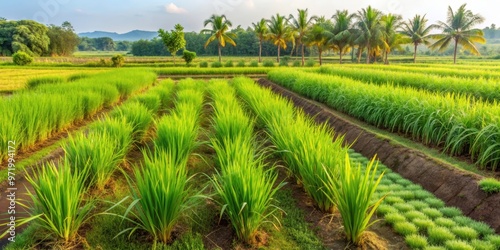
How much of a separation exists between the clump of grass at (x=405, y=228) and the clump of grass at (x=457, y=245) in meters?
0.29

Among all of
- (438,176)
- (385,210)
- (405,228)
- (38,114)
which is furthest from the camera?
(38,114)

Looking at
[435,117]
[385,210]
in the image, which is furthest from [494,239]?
[435,117]

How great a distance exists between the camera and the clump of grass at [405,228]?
2.95m

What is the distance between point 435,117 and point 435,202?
2.11 m

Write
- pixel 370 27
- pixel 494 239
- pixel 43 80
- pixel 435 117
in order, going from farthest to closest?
pixel 370 27 < pixel 43 80 < pixel 435 117 < pixel 494 239

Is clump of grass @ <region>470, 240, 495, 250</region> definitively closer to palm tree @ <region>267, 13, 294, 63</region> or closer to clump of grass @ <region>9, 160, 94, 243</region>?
clump of grass @ <region>9, 160, 94, 243</region>

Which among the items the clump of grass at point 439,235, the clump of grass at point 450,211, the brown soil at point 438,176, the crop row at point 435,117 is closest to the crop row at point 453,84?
the crop row at point 435,117

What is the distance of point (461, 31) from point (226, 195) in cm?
3921

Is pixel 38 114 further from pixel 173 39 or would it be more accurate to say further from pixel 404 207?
pixel 173 39

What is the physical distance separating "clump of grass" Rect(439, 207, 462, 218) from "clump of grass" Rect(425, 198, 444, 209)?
0.35 feet

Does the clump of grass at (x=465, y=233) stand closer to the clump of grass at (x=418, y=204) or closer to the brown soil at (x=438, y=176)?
the brown soil at (x=438, y=176)

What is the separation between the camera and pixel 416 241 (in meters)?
2.74

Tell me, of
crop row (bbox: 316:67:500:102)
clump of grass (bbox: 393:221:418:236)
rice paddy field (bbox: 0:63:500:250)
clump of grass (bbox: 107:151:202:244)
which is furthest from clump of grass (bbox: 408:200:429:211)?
crop row (bbox: 316:67:500:102)

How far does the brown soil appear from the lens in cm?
323
